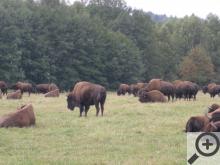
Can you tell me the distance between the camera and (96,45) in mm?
78125

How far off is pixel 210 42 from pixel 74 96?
250ft

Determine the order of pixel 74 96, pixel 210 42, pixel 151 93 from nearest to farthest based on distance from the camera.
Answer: pixel 74 96 < pixel 151 93 < pixel 210 42

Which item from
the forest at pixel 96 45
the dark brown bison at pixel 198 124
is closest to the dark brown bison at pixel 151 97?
the dark brown bison at pixel 198 124

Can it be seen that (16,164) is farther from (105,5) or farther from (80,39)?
(105,5)

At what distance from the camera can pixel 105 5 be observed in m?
93.1

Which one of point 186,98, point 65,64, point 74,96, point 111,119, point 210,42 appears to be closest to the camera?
point 111,119

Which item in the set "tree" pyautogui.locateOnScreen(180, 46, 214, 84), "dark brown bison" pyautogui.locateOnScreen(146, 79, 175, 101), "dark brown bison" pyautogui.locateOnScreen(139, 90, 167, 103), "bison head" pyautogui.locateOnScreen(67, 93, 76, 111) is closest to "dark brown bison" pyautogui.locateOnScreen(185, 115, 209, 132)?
"bison head" pyautogui.locateOnScreen(67, 93, 76, 111)

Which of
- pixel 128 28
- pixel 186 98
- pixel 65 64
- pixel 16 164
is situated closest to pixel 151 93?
pixel 186 98

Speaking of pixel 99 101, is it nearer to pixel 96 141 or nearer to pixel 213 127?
pixel 96 141

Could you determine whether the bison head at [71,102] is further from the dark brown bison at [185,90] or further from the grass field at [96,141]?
the dark brown bison at [185,90]

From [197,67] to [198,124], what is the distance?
69542 mm

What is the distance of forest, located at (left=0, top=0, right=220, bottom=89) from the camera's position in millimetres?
69438

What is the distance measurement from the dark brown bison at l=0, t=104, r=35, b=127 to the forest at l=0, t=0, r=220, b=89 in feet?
152

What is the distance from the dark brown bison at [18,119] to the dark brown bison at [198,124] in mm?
5729
